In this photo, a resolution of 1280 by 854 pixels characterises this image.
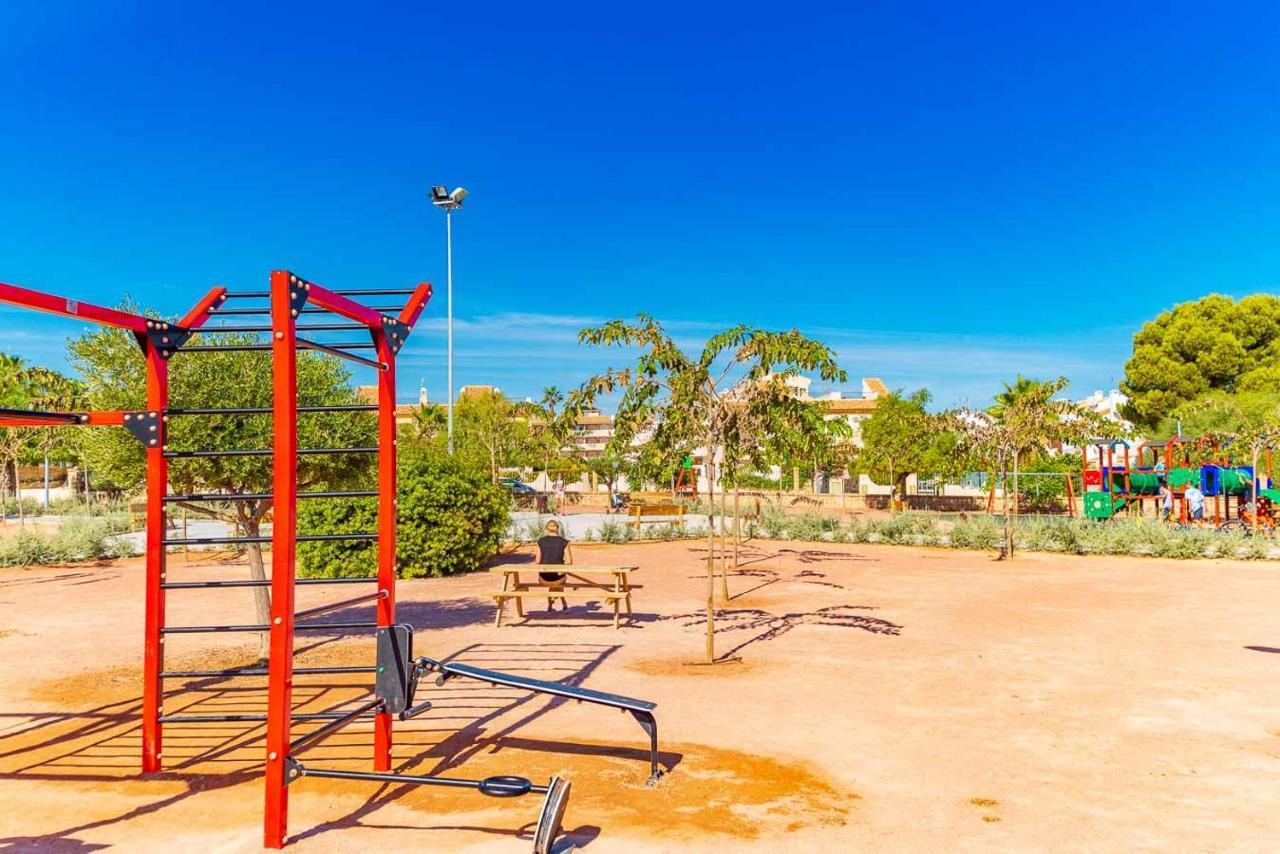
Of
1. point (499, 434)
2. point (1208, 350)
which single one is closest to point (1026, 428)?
point (499, 434)

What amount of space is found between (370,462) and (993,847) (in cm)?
756

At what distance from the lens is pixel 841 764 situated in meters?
6.25

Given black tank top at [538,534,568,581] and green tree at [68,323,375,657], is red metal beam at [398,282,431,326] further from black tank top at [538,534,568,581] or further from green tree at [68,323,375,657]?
black tank top at [538,534,568,581]

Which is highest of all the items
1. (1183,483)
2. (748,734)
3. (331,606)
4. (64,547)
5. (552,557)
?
(1183,483)

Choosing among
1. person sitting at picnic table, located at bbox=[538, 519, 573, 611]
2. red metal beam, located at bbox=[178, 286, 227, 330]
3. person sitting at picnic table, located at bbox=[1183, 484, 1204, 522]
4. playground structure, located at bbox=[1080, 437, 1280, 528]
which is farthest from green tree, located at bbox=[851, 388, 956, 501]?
red metal beam, located at bbox=[178, 286, 227, 330]

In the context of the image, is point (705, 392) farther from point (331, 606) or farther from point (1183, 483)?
point (1183, 483)

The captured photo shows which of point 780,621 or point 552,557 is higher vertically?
point 552,557

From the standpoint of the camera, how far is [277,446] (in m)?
4.85

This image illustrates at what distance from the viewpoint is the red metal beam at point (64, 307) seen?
4617 millimetres

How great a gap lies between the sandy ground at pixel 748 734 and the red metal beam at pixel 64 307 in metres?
2.84

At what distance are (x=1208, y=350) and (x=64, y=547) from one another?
155ft

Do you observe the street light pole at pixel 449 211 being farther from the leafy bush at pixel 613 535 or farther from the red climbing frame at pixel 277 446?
the red climbing frame at pixel 277 446

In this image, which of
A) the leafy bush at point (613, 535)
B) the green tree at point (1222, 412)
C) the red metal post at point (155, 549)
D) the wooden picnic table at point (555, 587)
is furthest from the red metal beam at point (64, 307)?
the green tree at point (1222, 412)

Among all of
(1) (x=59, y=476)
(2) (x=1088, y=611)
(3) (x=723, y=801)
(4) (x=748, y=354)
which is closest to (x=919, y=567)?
(2) (x=1088, y=611)
